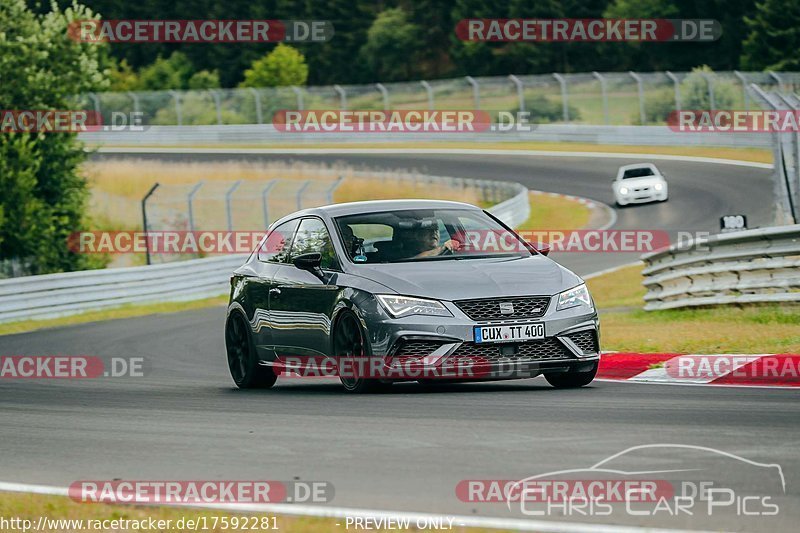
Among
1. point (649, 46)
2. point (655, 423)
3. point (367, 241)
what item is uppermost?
point (649, 46)

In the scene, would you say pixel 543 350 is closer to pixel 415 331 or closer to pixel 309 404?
pixel 415 331

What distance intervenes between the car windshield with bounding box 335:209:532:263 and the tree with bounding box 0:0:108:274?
22820mm

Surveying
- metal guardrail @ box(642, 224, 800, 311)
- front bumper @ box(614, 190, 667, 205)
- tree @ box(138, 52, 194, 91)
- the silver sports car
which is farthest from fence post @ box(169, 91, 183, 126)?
the silver sports car

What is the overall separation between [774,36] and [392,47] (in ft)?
108

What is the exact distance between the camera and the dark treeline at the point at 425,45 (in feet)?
278

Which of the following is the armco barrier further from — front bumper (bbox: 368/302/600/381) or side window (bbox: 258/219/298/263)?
front bumper (bbox: 368/302/600/381)

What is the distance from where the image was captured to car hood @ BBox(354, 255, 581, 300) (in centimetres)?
1038

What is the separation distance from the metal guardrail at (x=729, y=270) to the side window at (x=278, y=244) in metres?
5.80

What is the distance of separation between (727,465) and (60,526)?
3052 millimetres

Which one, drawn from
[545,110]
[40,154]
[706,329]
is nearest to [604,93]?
[545,110]

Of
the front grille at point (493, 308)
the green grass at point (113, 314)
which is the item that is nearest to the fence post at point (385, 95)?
the green grass at point (113, 314)

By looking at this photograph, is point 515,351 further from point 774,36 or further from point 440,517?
point 774,36

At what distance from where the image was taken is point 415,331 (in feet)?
33.8

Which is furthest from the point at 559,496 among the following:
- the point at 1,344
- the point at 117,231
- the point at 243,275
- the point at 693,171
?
the point at 693,171
